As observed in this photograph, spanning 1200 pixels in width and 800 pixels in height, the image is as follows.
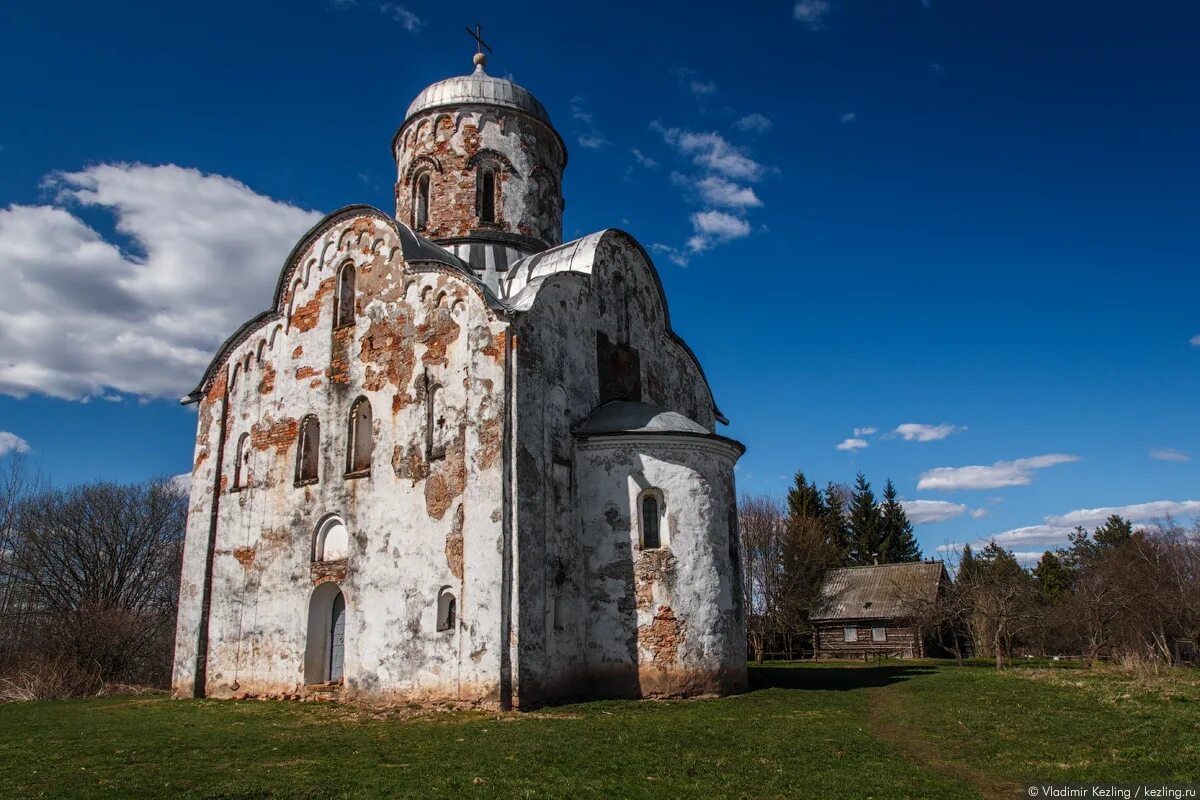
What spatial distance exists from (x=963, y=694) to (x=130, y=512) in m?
34.7

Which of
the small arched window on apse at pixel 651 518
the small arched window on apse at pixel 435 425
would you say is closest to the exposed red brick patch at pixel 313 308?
the small arched window on apse at pixel 435 425

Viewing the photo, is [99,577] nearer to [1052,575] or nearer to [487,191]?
[487,191]

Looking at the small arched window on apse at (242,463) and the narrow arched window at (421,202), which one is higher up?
the narrow arched window at (421,202)

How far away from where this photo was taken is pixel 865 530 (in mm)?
46625

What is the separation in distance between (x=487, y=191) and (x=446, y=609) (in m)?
12.1

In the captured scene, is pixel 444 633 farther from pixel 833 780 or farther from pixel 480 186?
pixel 480 186

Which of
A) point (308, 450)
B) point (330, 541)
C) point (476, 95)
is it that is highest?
point (476, 95)

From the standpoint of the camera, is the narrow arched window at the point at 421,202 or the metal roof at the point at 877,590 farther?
the metal roof at the point at 877,590

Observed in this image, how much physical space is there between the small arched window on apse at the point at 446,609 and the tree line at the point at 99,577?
13246mm

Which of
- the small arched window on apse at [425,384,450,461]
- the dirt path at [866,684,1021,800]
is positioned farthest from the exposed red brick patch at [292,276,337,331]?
the dirt path at [866,684,1021,800]

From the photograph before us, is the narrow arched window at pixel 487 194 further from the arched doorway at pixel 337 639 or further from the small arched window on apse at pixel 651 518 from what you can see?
the arched doorway at pixel 337 639

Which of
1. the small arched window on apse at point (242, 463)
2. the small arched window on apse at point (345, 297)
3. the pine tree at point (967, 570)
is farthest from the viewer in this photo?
the pine tree at point (967, 570)

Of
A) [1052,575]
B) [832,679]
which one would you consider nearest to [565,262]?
[832,679]

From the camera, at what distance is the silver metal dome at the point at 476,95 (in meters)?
22.4
